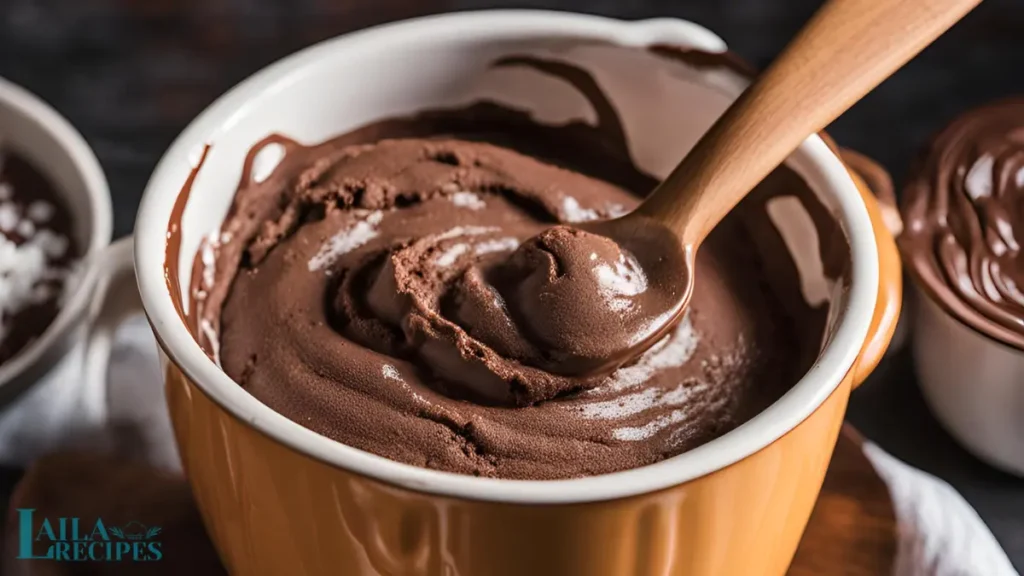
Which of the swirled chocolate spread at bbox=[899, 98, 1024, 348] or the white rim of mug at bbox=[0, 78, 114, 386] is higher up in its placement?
the swirled chocolate spread at bbox=[899, 98, 1024, 348]

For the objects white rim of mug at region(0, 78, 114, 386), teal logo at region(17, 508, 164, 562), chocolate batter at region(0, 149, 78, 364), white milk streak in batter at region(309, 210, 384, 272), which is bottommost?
chocolate batter at region(0, 149, 78, 364)

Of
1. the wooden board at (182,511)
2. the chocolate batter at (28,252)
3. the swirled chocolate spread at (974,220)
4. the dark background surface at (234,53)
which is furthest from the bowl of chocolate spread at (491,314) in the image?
the dark background surface at (234,53)

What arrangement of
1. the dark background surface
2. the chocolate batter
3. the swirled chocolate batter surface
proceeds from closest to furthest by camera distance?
the swirled chocolate batter surface
the chocolate batter
the dark background surface

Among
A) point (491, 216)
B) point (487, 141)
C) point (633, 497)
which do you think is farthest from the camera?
point (487, 141)

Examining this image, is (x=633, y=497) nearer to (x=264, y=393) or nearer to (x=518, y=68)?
(x=264, y=393)

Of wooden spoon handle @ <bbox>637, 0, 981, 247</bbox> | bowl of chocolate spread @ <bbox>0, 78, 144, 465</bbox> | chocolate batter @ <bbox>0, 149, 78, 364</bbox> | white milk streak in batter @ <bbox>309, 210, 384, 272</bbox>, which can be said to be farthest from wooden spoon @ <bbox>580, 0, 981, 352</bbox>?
chocolate batter @ <bbox>0, 149, 78, 364</bbox>

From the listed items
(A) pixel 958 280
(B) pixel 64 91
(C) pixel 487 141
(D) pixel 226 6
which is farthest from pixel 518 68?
(B) pixel 64 91

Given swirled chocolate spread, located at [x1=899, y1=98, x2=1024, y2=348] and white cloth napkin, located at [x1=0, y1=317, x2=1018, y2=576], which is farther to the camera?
swirled chocolate spread, located at [x1=899, y1=98, x2=1024, y2=348]

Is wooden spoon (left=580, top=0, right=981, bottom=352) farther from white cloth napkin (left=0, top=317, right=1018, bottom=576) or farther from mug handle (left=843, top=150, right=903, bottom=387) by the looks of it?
white cloth napkin (left=0, top=317, right=1018, bottom=576)
